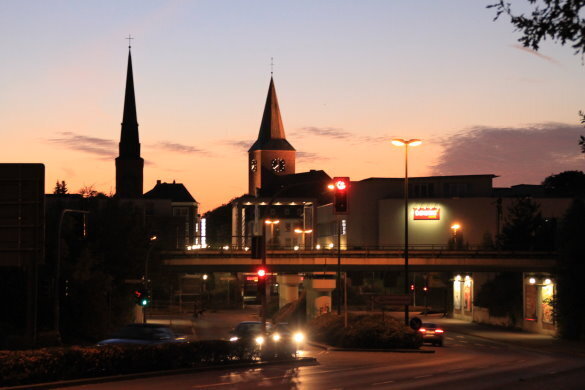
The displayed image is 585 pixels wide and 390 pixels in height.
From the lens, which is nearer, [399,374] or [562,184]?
[399,374]

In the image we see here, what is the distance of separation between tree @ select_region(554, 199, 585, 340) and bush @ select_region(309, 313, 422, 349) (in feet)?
57.2

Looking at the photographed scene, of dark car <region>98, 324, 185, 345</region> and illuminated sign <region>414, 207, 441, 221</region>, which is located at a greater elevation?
illuminated sign <region>414, 207, 441, 221</region>

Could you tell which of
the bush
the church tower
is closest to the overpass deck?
the bush

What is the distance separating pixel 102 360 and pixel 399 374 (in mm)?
11201

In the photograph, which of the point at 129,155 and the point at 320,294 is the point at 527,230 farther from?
the point at 129,155

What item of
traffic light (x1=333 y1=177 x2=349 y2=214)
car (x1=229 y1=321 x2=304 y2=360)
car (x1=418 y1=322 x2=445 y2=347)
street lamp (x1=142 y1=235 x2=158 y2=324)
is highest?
traffic light (x1=333 y1=177 x2=349 y2=214)

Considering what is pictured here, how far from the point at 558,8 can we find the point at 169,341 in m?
25.5

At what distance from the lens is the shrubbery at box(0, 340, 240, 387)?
28109 mm

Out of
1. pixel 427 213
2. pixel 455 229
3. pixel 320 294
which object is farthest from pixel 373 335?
pixel 427 213

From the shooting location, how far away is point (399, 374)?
115 feet

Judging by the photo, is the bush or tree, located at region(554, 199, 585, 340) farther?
tree, located at region(554, 199, 585, 340)

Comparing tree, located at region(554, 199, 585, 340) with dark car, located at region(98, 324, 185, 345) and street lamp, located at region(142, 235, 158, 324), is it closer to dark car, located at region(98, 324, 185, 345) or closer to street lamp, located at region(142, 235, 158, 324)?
street lamp, located at region(142, 235, 158, 324)

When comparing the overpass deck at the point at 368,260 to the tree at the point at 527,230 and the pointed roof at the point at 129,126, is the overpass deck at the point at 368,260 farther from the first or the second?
the pointed roof at the point at 129,126

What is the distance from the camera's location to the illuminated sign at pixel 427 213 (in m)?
117
